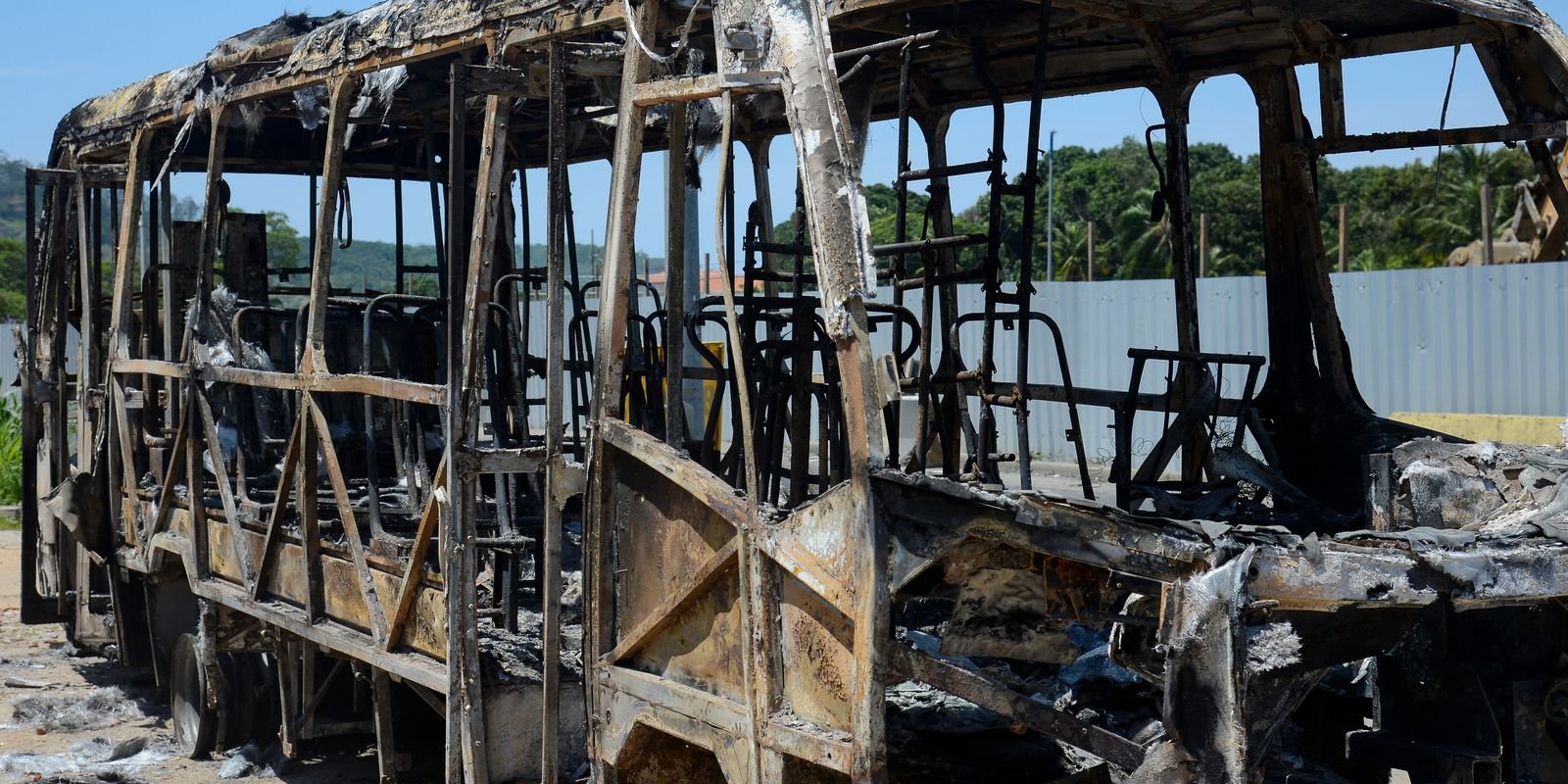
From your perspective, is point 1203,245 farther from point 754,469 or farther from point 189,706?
point 754,469

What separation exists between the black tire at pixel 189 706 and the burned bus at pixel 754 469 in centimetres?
3

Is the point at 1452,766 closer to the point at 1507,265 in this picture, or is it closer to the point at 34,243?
the point at 34,243

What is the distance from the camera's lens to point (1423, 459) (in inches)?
195

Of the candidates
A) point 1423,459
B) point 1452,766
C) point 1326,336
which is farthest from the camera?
point 1326,336

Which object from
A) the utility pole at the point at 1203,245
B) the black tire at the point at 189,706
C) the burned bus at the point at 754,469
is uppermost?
the utility pole at the point at 1203,245

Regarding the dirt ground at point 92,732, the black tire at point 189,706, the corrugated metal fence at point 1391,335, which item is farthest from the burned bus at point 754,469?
the corrugated metal fence at point 1391,335

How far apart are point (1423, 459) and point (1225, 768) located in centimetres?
254

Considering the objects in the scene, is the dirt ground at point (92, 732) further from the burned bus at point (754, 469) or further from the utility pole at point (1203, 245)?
the utility pole at point (1203, 245)

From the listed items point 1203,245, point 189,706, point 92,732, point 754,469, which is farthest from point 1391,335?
point 754,469

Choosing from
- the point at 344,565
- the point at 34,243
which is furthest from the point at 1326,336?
the point at 34,243

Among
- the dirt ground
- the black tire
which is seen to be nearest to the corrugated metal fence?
the dirt ground

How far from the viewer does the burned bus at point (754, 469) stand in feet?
10.5

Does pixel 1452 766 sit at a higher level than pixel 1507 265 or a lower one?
lower

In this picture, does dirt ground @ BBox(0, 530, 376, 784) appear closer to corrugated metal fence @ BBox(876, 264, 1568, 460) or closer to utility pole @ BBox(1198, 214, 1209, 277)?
corrugated metal fence @ BBox(876, 264, 1568, 460)
